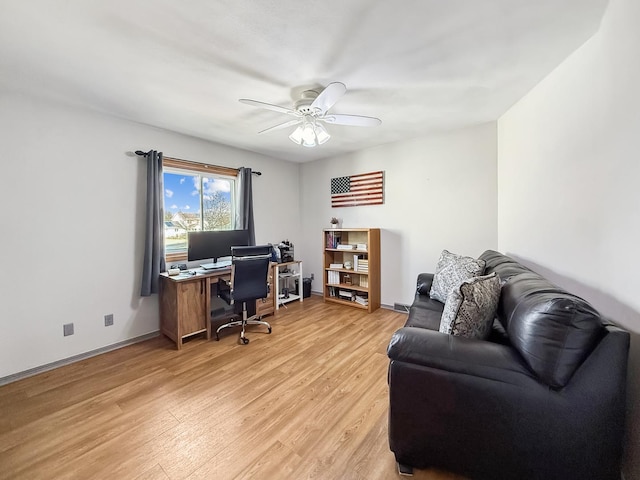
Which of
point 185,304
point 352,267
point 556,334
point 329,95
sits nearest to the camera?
point 556,334

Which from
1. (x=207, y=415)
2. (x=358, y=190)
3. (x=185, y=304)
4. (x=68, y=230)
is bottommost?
(x=207, y=415)

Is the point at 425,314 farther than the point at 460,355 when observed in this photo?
Yes

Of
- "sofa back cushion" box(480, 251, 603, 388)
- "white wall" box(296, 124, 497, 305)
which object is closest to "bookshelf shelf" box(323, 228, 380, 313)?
"white wall" box(296, 124, 497, 305)

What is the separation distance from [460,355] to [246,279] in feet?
7.55

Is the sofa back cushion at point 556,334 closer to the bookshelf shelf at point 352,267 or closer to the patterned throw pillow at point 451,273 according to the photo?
the patterned throw pillow at point 451,273

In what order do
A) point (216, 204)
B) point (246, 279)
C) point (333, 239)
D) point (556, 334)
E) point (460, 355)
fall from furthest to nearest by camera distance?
1. point (333, 239)
2. point (216, 204)
3. point (246, 279)
4. point (460, 355)
5. point (556, 334)

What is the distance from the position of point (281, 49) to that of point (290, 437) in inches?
95.3

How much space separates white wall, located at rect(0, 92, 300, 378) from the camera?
221 centimetres

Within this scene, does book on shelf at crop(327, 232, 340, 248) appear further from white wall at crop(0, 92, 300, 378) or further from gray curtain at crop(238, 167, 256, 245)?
white wall at crop(0, 92, 300, 378)

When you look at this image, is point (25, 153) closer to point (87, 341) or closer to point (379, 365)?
point (87, 341)

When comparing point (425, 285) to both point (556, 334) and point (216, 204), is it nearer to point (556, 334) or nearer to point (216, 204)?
point (556, 334)

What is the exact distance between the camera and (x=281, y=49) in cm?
167

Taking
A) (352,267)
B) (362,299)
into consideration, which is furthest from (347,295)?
(352,267)

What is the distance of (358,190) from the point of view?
13.6ft
